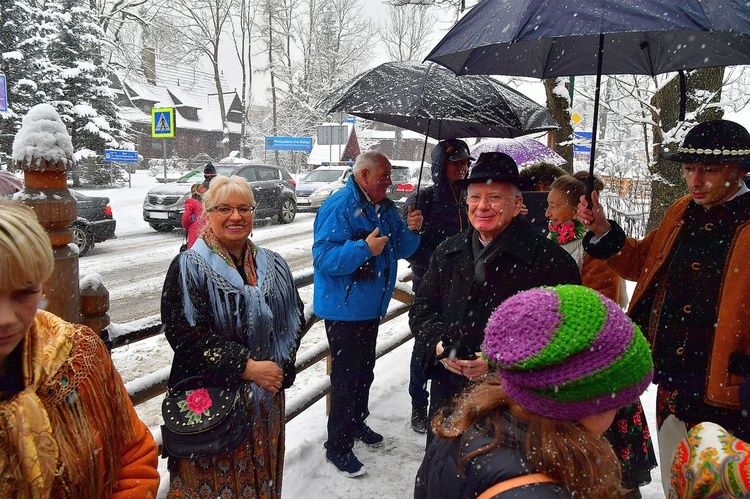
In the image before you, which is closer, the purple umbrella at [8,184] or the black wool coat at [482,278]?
the black wool coat at [482,278]

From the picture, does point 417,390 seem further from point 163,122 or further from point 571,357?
point 163,122

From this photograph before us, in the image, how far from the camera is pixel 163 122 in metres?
19.8

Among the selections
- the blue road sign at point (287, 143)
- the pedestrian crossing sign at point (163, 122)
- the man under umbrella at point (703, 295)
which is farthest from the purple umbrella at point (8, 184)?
the blue road sign at point (287, 143)

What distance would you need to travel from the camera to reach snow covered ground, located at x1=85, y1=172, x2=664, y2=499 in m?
3.39

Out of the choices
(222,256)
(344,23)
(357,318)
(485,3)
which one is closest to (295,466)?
(357,318)

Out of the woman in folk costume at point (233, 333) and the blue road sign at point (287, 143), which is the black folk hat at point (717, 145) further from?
the blue road sign at point (287, 143)

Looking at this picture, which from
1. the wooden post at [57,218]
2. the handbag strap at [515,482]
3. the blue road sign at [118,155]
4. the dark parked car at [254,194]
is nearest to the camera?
the handbag strap at [515,482]

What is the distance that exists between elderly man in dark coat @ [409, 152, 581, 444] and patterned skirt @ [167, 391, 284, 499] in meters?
0.82

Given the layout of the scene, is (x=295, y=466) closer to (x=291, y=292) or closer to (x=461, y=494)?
(x=291, y=292)

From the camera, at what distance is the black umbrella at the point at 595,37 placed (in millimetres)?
2047

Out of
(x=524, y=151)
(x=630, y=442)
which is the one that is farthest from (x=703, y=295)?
(x=524, y=151)

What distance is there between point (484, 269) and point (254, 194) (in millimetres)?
13043

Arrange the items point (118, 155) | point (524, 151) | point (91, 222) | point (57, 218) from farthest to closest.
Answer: point (118, 155) → point (91, 222) → point (524, 151) → point (57, 218)

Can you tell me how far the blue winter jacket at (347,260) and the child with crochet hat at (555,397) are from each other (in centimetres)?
208
